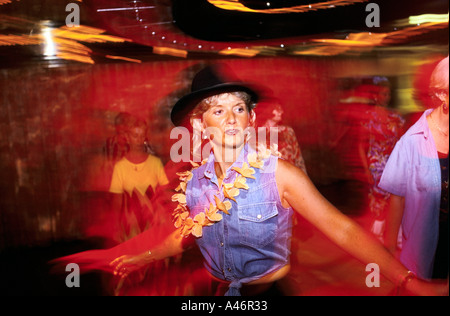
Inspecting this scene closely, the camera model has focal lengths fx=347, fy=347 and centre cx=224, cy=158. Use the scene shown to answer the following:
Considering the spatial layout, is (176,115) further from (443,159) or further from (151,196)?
(443,159)

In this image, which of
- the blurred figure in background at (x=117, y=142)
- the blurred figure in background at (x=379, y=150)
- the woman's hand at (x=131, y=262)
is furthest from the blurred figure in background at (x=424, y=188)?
the blurred figure in background at (x=117, y=142)

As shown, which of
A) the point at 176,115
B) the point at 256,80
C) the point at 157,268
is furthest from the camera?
the point at 256,80

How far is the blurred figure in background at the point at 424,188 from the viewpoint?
2.28 metres

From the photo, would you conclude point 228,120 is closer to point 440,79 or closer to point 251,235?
point 251,235

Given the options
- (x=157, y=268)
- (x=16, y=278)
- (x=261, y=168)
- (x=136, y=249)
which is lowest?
(x=16, y=278)

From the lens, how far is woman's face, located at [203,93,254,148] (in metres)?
1.94

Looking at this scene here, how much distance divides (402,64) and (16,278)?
19.6 ft

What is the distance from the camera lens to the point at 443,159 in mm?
2273

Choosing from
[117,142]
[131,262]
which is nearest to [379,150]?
[131,262]

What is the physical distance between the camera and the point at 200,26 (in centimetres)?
350

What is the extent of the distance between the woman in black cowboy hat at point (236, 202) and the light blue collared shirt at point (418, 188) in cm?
73

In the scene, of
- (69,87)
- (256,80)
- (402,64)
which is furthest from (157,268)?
(402,64)
